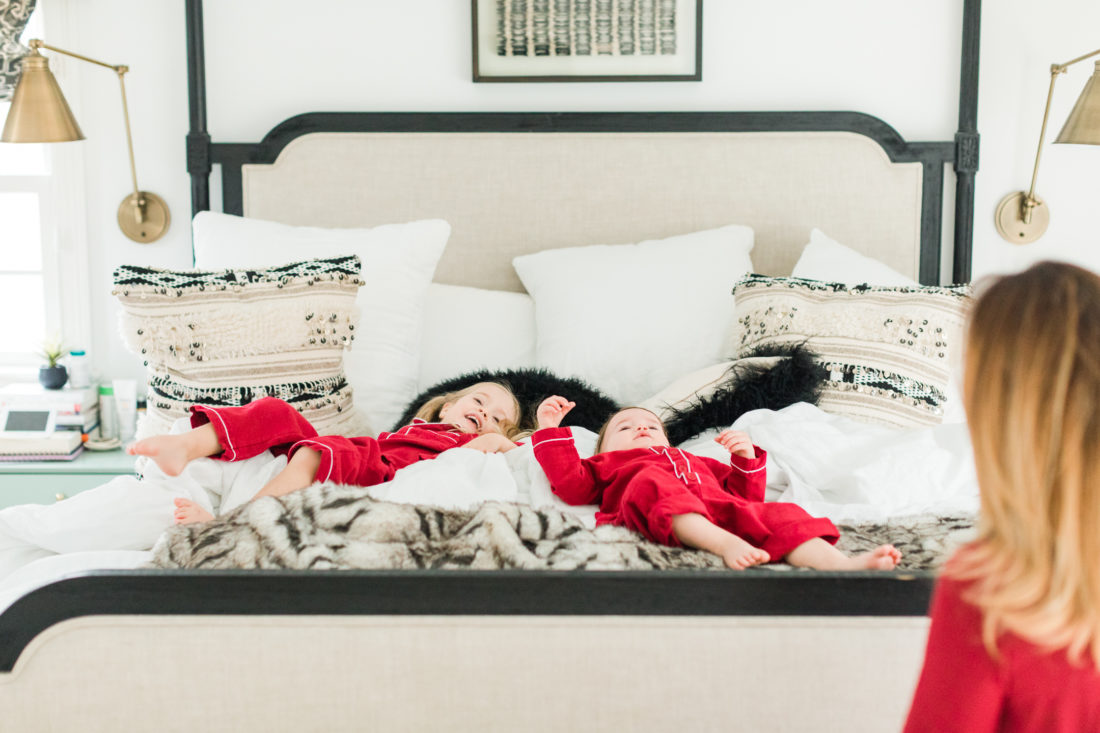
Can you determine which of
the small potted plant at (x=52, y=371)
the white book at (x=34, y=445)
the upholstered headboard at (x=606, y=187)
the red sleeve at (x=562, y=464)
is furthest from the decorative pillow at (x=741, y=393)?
the small potted plant at (x=52, y=371)

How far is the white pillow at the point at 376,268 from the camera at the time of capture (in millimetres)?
2260

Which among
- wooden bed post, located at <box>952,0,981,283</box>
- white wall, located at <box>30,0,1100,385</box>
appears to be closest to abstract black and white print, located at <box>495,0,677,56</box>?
white wall, located at <box>30,0,1100,385</box>

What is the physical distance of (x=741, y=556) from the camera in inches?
47.6

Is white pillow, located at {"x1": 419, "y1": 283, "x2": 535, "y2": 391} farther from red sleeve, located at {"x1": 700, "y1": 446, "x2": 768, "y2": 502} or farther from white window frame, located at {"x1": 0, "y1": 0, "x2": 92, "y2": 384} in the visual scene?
white window frame, located at {"x1": 0, "y1": 0, "x2": 92, "y2": 384}

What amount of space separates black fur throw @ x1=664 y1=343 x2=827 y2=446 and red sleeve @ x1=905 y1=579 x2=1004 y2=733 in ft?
3.81

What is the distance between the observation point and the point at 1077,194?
2.72 meters

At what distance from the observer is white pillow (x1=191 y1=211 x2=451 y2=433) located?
2260 millimetres

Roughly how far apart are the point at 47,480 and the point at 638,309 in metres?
1.61

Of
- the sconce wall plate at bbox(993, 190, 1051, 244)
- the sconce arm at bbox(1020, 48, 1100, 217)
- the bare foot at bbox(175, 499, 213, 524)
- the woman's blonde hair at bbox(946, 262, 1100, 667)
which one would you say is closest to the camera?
the woman's blonde hair at bbox(946, 262, 1100, 667)

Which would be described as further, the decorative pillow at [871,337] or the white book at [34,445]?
the white book at [34,445]

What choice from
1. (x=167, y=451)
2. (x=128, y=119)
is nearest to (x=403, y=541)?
(x=167, y=451)

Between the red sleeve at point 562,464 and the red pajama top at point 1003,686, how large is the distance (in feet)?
2.68

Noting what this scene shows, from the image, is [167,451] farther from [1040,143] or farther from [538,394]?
[1040,143]

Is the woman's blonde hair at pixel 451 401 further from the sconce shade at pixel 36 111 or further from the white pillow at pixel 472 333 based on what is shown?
the sconce shade at pixel 36 111
